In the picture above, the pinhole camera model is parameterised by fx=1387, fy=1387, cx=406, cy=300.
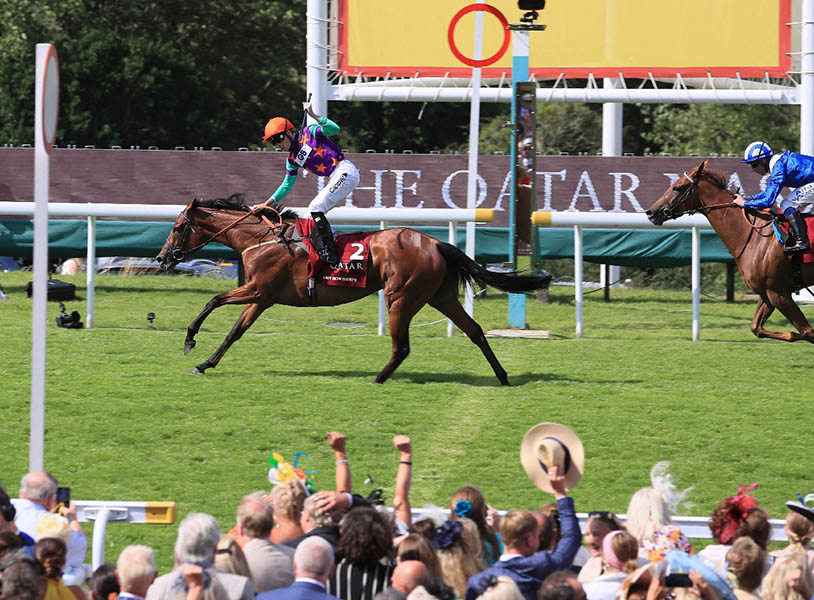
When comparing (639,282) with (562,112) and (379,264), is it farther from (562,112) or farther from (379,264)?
(379,264)

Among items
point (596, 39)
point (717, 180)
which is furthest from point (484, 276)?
point (596, 39)

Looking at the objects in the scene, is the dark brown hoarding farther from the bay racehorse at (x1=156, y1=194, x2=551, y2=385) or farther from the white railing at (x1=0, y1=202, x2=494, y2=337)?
the bay racehorse at (x1=156, y1=194, x2=551, y2=385)

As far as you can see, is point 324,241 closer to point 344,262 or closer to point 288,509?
point 344,262

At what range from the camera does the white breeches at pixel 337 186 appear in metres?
10.5

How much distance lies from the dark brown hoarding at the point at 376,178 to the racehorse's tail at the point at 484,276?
16.1 feet

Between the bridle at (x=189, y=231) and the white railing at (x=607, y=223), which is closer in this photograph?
the bridle at (x=189, y=231)

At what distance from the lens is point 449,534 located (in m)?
4.78

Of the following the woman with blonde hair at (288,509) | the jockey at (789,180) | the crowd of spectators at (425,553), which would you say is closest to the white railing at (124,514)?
the crowd of spectators at (425,553)

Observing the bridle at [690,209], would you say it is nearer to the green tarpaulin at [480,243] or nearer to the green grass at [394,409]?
the green grass at [394,409]

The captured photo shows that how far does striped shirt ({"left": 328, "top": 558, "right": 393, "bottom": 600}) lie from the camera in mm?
4527

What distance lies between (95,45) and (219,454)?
79.6 ft

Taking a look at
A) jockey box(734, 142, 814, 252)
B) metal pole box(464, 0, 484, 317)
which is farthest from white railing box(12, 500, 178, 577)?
metal pole box(464, 0, 484, 317)

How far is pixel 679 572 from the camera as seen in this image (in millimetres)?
4324

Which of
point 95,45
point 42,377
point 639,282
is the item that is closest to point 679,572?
point 42,377
